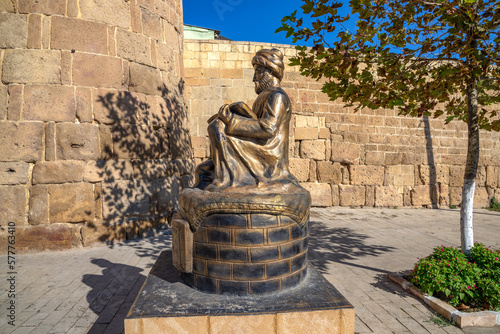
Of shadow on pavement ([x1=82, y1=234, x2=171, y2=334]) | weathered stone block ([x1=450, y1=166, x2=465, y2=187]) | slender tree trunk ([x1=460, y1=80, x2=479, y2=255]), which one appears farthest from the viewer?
weathered stone block ([x1=450, y1=166, x2=465, y2=187])

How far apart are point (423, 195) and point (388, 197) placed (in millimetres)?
1366

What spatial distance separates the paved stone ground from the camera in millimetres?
3082

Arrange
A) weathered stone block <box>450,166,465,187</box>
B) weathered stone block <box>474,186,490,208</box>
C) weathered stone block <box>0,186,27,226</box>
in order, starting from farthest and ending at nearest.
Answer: weathered stone block <box>474,186,490,208</box>, weathered stone block <box>450,166,465,187</box>, weathered stone block <box>0,186,27,226</box>

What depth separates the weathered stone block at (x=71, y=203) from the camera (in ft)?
18.6

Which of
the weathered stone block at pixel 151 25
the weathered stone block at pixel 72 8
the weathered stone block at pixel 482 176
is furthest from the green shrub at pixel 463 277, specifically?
the weathered stone block at pixel 482 176

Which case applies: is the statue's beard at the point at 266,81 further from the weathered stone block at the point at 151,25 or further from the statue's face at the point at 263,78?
the weathered stone block at the point at 151,25

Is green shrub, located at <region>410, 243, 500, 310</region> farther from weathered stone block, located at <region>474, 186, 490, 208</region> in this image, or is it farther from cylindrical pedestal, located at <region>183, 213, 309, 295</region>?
weathered stone block, located at <region>474, 186, 490, 208</region>

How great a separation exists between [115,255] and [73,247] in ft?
3.52

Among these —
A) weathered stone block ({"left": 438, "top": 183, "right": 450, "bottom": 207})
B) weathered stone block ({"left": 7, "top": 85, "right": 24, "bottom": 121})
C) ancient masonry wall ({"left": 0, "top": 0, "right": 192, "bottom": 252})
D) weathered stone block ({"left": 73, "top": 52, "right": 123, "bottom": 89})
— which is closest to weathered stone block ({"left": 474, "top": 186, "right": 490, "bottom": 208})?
weathered stone block ({"left": 438, "top": 183, "right": 450, "bottom": 207})

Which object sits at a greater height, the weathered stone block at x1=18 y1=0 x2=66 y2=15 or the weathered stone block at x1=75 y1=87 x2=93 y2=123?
the weathered stone block at x1=18 y1=0 x2=66 y2=15

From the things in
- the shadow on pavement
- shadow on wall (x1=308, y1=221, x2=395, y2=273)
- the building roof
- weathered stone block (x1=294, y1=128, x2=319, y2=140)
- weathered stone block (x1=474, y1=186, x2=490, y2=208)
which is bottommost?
shadow on wall (x1=308, y1=221, x2=395, y2=273)

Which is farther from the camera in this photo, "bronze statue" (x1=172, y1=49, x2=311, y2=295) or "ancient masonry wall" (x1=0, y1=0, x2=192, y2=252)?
"ancient masonry wall" (x1=0, y1=0, x2=192, y2=252)

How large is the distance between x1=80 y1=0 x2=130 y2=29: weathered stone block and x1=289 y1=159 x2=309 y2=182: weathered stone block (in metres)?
6.26

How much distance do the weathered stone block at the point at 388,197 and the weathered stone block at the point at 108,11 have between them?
912 cm
